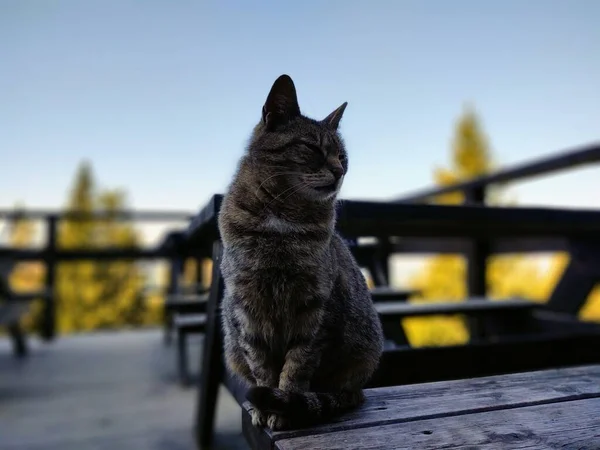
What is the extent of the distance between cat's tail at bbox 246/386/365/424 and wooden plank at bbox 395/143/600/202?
216cm

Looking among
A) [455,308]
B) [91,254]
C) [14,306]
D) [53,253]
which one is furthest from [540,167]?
[53,253]

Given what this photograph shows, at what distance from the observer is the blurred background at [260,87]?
163cm

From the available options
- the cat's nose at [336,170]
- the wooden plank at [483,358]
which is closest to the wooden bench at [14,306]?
the wooden plank at [483,358]

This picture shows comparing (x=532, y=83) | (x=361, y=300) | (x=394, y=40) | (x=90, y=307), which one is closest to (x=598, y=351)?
(x=361, y=300)

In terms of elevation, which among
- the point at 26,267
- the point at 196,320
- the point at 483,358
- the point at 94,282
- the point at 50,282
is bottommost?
the point at 94,282

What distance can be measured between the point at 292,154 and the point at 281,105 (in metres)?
0.12

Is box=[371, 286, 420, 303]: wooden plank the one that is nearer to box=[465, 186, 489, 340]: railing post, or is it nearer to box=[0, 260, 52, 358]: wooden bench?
box=[465, 186, 489, 340]: railing post

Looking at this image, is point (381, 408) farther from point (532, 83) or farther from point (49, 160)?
point (49, 160)

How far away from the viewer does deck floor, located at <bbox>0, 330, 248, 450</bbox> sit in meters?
1.98

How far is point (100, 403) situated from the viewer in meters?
2.57

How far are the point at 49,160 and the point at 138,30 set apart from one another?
5241 millimetres

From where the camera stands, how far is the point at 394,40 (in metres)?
2.91

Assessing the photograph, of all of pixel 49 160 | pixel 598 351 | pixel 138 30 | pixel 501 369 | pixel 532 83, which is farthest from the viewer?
pixel 49 160

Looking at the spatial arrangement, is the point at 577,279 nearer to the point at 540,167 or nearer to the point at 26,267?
the point at 540,167
